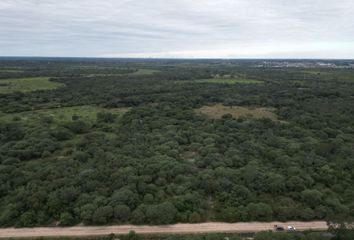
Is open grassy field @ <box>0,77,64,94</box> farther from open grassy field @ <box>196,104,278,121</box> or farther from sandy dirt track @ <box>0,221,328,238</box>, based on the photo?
sandy dirt track @ <box>0,221,328,238</box>

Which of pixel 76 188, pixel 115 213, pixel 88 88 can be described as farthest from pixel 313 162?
pixel 88 88

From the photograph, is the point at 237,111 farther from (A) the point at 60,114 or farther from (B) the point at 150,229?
(B) the point at 150,229

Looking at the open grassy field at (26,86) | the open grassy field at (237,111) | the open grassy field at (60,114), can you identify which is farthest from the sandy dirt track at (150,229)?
the open grassy field at (26,86)

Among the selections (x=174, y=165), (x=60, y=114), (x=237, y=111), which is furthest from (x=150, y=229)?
(x=60, y=114)

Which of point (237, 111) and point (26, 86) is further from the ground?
point (26, 86)

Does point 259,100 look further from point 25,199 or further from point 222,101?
point 25,199

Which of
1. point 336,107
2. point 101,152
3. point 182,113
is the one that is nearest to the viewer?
point 101,152

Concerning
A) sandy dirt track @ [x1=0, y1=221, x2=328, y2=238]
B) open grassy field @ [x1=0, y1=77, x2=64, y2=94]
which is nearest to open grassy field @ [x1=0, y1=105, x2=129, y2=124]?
open grassy field @ [x1=0, y1=77, x2=64, y2=94]

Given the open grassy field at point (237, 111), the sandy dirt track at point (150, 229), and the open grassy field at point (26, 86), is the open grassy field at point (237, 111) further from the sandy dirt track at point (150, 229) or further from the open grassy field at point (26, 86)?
the open grassy field at point (26, 86)
